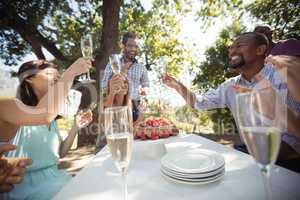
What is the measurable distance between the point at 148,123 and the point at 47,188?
0.83 metres

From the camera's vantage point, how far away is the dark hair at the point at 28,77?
1678 mm

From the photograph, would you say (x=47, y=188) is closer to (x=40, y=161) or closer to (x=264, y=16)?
(x=40, y=161)

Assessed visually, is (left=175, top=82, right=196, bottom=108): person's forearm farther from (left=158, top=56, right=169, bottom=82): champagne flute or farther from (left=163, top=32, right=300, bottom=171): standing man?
(left=158, top=56, right=169, bottom=82): champagne flute

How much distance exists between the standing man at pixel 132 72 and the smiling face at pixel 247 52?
1.37 metres

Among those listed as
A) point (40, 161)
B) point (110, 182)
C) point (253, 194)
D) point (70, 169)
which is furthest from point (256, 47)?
point (70, 169)

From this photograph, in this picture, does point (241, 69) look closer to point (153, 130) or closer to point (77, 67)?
point (153, 130)

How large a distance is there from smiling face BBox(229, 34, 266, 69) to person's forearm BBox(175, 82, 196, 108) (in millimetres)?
581

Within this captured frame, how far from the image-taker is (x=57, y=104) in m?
1.15

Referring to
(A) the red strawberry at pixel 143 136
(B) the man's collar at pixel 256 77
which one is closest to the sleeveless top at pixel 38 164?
(A) the red strawberry at pixel 143 136

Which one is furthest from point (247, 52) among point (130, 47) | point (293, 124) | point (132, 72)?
point (132, 72)

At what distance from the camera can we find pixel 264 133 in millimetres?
539

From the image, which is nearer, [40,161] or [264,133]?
[264,133]

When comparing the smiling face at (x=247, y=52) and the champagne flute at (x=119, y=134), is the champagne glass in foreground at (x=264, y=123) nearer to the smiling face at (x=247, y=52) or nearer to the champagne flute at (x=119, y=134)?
the champagne flute at (x=119, y=134)

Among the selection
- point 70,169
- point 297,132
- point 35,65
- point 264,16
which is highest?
point 264,16
